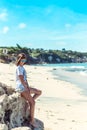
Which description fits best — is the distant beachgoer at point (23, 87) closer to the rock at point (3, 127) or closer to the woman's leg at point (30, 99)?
the woman's leg at point (30, 99)

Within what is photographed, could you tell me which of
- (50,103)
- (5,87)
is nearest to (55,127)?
(5,87)

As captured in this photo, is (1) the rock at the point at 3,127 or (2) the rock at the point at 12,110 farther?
(2) the rock at the point at 12,110

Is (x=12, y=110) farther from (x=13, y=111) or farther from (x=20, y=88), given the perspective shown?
(x=20, y=88)

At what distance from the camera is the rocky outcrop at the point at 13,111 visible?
10.3 meters

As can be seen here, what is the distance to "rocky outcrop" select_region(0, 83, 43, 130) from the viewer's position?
1026 cm

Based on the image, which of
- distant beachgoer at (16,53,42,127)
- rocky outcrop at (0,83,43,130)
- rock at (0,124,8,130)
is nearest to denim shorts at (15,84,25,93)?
distant beachgoer at (16,53,42,127)

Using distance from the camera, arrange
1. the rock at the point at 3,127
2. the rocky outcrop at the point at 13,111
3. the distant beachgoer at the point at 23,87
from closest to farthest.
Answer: the rock at the point at 3,127
the rocky outcrop at the point at 13,111
the distant beachgoer at the point at 23,87

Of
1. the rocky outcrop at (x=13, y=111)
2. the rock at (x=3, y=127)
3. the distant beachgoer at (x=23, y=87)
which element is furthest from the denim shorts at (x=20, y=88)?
the rock at (x=3, y=127)

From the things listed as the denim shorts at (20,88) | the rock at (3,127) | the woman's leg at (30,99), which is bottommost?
the rock at (3,127)

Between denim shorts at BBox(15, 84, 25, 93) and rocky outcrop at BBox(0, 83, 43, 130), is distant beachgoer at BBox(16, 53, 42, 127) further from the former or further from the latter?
rocky outcrop at BBox(0, 83, 43, 130)

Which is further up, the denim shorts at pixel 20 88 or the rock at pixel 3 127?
the denim shorts at pixel 20 88

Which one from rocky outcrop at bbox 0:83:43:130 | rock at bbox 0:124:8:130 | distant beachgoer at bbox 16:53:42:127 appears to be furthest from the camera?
distant beachgoer at bbox 16:53:42:127

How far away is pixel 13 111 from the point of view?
10.5 meters

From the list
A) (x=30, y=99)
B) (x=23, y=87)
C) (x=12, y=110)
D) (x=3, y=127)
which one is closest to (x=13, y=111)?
(x=12, y=110)
